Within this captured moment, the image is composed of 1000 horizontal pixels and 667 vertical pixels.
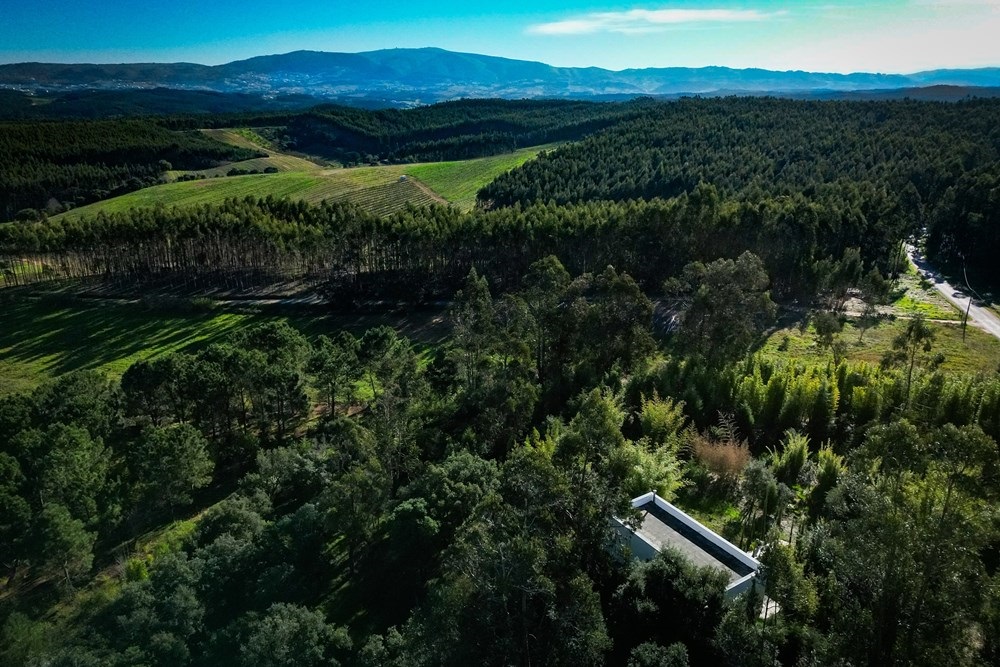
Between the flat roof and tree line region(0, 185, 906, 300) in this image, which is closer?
the flat roof

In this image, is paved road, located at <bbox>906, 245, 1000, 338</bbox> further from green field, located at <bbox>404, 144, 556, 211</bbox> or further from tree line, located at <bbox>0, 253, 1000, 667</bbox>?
green field, located at <bbox>404, 144, 556, 211</bbox>

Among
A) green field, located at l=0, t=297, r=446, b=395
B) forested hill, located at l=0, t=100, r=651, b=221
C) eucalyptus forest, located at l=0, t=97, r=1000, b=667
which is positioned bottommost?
green field, located at l=0, t=297, r=446, b=395

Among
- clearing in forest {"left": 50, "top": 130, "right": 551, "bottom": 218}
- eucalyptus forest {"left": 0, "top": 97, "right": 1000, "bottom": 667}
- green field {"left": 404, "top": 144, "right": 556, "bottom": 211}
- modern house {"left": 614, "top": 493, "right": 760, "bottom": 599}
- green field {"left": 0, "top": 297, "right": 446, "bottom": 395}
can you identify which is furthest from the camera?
green field {"left": 404, "top": 144, "right": 556, "bottom": 211}

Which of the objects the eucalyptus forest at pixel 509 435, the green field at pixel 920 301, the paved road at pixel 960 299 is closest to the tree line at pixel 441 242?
the eucalyptus forest at pixel 509 435

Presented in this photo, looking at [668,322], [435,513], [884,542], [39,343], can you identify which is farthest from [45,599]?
A: [668,322]

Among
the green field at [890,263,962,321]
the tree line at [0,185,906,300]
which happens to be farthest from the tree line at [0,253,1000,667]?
the green field at [890,263,962,321]
